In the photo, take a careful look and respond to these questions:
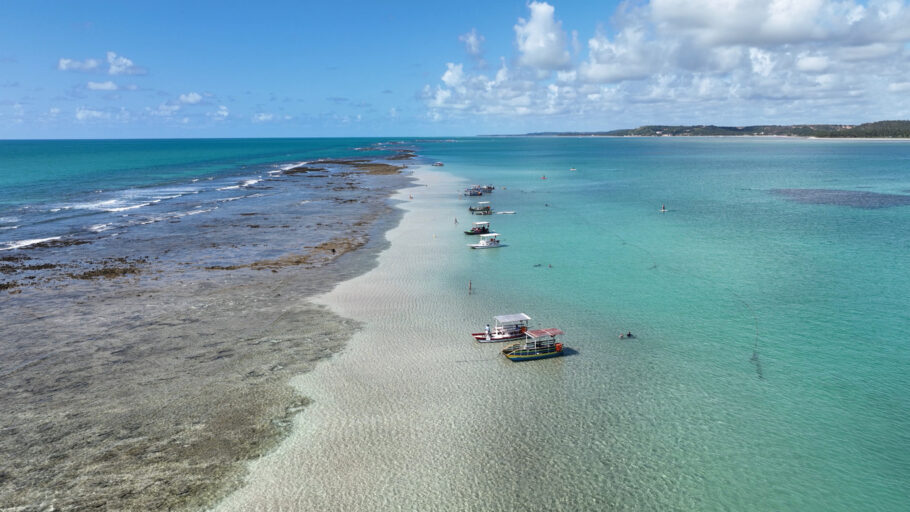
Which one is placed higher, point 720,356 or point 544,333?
point 544,333

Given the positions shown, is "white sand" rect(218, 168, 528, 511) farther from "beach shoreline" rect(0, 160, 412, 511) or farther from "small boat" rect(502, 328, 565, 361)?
"beach shoreline" rect(0, 160, 412, 511)

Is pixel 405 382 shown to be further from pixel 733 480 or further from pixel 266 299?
pixel 266 299

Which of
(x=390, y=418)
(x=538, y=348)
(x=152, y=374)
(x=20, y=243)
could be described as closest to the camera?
(x=390, y=418)

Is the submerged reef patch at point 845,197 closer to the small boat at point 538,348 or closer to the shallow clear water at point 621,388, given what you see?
the shallow clear water at point 621,388

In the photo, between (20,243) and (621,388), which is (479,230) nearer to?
(621,388)

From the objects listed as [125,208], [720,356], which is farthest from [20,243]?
[720,356]

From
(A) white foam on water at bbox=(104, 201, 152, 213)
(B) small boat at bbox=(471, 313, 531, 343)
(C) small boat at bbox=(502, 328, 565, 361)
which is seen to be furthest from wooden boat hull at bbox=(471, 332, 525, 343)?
(A) white foam on water at bbox=(104, 201, 152, 213)

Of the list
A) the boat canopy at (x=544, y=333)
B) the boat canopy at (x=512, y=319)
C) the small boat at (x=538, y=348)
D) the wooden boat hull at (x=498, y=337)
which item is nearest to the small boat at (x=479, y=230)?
the boat canopy at (x=512, y=319)
